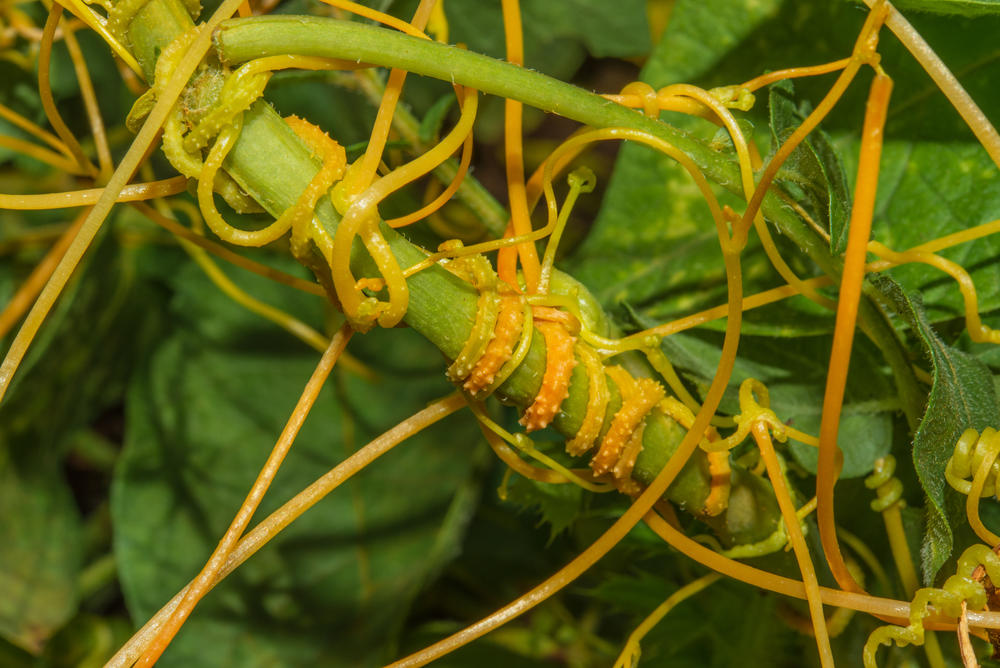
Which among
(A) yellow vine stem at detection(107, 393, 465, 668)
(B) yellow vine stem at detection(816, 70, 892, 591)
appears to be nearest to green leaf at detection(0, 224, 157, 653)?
(A) yellow vine stem at detection(107, 393, 465, 668)

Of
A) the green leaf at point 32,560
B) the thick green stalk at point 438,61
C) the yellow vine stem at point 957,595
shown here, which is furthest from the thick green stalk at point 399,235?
the green leaf at point 32,560

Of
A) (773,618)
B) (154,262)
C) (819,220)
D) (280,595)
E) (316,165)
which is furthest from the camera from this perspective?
(154,262)

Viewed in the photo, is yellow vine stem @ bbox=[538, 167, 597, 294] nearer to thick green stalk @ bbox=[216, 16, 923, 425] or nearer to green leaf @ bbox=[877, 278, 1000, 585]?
thick green stalk @ bbox=[216, 16, 923, 425]

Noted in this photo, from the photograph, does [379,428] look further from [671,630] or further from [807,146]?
[807,146]

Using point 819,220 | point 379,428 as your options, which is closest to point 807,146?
point 819,220

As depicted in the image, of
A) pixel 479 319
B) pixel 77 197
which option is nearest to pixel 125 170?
pixel 77 197

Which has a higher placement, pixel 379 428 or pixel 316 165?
pixel 316 165

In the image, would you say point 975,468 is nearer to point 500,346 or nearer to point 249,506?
point 500,346
